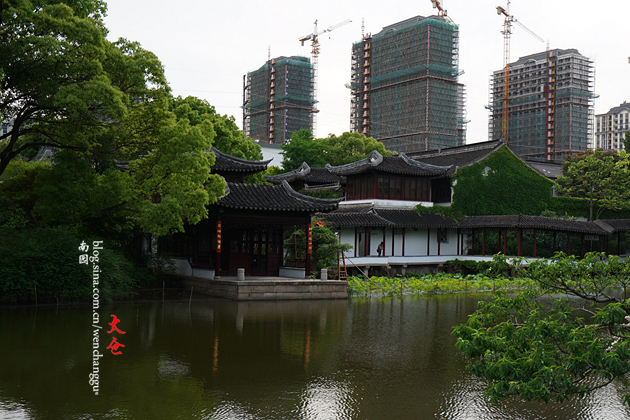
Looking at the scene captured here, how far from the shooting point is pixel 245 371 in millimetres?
10617

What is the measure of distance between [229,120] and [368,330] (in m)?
26.7

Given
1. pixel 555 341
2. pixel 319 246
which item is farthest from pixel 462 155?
pixel 555 341

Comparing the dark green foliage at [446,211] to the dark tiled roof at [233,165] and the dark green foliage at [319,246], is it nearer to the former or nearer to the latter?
the dark green foliage at [319,246]

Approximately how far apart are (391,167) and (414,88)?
75160 millimetres

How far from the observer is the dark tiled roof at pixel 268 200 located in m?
22.6

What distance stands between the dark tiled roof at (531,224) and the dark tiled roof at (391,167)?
142 inches

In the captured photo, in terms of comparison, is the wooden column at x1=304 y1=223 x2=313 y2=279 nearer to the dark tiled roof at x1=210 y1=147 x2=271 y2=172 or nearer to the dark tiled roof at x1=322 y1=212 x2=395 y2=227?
the dark tiled roof at x1=210 y1=147 x2=271 y2=172

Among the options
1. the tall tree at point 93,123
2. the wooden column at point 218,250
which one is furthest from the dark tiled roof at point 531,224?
the tall tree at point 93,123

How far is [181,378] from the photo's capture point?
991cm

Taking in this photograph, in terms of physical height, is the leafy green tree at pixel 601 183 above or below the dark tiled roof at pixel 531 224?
above

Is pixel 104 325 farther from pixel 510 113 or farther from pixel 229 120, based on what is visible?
pixel 510 113

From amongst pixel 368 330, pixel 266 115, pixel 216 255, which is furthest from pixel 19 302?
pixel 266 115

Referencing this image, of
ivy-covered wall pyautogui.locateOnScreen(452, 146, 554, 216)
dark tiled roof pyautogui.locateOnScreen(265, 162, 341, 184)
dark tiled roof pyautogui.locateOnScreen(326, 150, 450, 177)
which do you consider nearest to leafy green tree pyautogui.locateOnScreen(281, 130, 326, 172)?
dark tiled roof pyautogui.locateOnScreen(265, 162, 341, 184)

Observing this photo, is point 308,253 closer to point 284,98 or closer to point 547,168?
point 547,168
